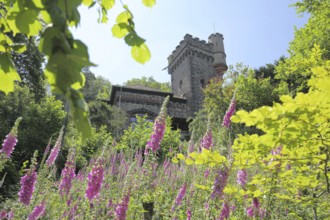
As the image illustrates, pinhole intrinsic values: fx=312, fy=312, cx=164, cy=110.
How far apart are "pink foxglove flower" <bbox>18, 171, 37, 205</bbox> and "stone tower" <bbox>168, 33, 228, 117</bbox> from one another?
30404 millimetres

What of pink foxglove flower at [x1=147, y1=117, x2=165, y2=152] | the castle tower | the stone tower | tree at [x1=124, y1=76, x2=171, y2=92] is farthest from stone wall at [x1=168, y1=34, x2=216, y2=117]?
pink foxglove flower at [x1=147, y1=117, x2=165, y2=152]

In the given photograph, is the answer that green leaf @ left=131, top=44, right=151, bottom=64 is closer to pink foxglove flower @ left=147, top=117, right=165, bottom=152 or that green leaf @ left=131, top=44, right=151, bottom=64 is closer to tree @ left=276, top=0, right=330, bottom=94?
pink foxglove flower @ left=147, top=117, right=165, bottom=152

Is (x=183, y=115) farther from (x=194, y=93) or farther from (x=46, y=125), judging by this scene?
(x=46, y=125)

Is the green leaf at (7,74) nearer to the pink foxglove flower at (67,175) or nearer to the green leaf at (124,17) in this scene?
the green leaf at (124,17)

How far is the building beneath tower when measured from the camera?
100 feet

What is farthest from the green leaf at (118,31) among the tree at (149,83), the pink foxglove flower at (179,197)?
the tree at (149,83)

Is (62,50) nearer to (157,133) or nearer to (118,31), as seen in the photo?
(118,31)

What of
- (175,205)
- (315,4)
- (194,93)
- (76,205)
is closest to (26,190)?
(76,205)

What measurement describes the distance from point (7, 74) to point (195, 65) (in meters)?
35.5

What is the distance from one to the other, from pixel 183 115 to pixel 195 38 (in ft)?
36.5

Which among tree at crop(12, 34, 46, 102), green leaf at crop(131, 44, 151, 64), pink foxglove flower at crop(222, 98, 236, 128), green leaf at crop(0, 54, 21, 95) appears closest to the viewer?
green leaf at crop(0, 54, 21, 95)

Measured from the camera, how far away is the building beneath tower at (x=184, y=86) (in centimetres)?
3056

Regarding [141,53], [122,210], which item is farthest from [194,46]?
[141,53]

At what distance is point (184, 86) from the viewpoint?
36.1 meters
